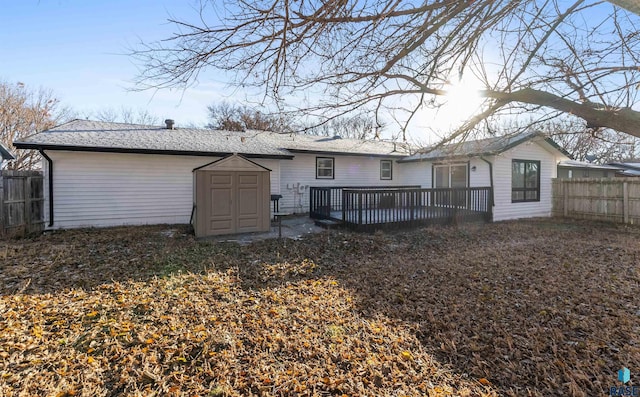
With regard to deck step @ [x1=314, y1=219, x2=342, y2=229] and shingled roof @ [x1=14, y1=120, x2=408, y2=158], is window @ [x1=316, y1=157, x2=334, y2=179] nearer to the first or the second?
shingled roof @ [x1=14, y1=120, x2=408, y2=158]

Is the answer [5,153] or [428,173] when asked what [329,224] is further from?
[5,153]

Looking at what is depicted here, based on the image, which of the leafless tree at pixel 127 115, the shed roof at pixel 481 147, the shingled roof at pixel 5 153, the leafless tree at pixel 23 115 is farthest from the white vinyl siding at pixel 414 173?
the leafless tree at pixel 127 115

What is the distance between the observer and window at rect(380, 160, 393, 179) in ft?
49.8

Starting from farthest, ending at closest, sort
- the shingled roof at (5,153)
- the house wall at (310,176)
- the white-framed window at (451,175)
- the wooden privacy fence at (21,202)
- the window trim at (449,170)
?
the house wall at (310,176)
the white-framed window at (451,175)
the window trim at (449,170)
the shingled roof at (5,153)
the wooden privacy fence at (21,202)

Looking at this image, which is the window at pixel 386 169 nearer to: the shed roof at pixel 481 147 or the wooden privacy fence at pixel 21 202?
the shed roof at pixel 481 147

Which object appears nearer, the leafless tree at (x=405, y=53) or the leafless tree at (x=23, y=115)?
the leafless tree at (x=405, y=53)

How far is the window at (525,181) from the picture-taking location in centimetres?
1230

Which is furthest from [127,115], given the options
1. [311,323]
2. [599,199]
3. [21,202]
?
[599,199]

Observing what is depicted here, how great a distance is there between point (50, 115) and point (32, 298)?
19.5 metres

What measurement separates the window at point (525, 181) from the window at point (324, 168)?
7.29 metres

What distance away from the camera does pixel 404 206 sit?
9727 millimetres

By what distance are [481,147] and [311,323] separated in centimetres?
553

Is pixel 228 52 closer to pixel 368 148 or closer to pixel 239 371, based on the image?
pixel 239 371

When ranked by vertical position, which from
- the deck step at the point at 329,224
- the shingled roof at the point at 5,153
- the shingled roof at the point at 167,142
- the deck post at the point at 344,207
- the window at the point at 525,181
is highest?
the shingled roof at the point at 167,142
